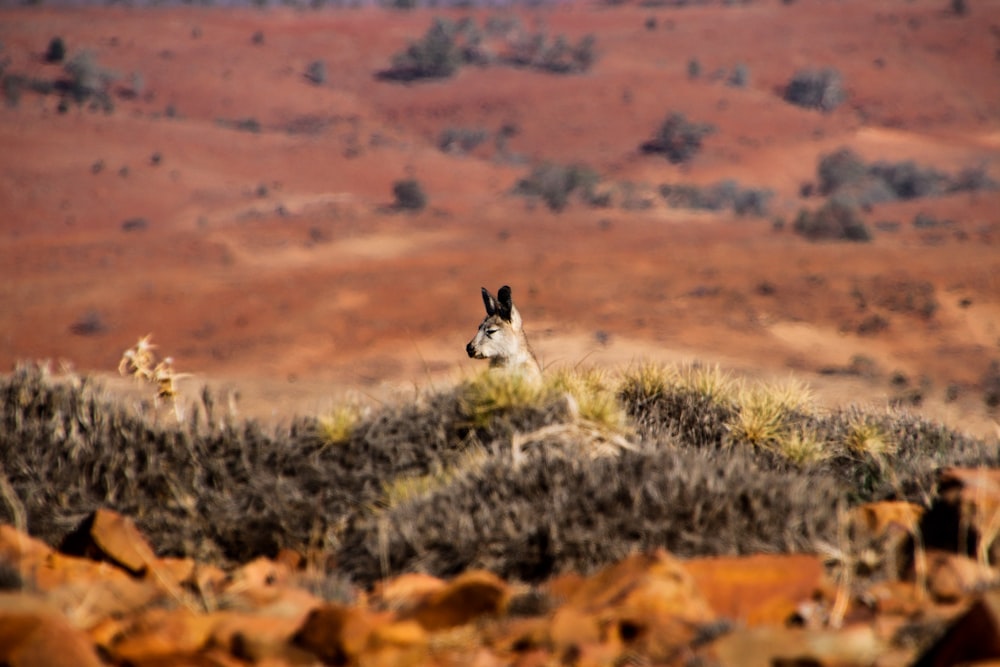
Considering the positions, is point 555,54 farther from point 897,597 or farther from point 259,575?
point 897,597

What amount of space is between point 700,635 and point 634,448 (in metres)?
2.14

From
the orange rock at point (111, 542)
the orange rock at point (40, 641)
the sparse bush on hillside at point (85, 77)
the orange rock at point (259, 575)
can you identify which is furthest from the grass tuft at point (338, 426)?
the sparse bush on hillside at point (85, 77)

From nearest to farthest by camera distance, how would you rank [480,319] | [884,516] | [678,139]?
1. [884,516]
2. [480,319]
3. [678,139]

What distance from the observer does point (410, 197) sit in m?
40.2

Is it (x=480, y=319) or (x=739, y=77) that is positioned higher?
(x=739, y=77)

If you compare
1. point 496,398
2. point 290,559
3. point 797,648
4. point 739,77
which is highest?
point 739,77

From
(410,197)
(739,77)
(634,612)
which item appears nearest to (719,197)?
(410,197)

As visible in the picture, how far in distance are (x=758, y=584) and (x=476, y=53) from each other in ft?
218

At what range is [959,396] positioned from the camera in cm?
1980

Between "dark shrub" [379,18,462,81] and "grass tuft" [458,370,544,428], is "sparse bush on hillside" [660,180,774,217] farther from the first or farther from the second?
"grass tuft" [458,370,544,428]

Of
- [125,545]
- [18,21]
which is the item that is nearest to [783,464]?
[125,545]

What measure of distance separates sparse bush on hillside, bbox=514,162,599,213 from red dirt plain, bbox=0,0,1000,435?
1.63 meters

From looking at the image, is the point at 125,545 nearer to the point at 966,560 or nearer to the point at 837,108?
the point at 966,560

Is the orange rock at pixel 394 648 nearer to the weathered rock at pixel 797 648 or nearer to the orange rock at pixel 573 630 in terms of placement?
the orange rock at pixel 573 630
